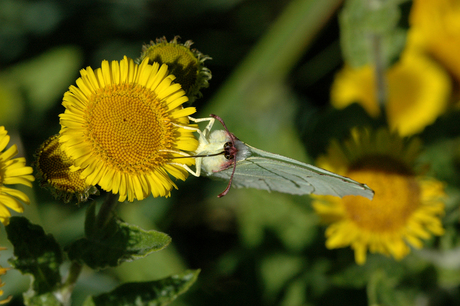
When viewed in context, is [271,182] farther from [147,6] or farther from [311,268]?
[147,6]

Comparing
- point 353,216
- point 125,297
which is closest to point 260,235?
point 353,216

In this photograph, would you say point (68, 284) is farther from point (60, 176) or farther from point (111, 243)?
point (60, 176)

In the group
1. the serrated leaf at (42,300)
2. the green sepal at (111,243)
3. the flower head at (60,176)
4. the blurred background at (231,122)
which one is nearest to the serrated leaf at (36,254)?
the serrated leaf at (42,300)

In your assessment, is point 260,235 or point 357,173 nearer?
point 357,173

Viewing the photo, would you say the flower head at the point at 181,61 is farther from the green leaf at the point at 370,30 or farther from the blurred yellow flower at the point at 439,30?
the blurred yellow flower at the point at 439,30

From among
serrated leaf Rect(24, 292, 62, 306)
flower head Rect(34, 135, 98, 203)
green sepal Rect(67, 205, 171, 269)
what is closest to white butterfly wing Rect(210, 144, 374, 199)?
green sepal Rect(67, 205, 171, 269)

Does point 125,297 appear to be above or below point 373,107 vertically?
below

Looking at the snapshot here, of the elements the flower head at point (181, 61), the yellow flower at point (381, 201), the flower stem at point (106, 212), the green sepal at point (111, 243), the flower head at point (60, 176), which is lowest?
the yellow flower at point (381, 201)
